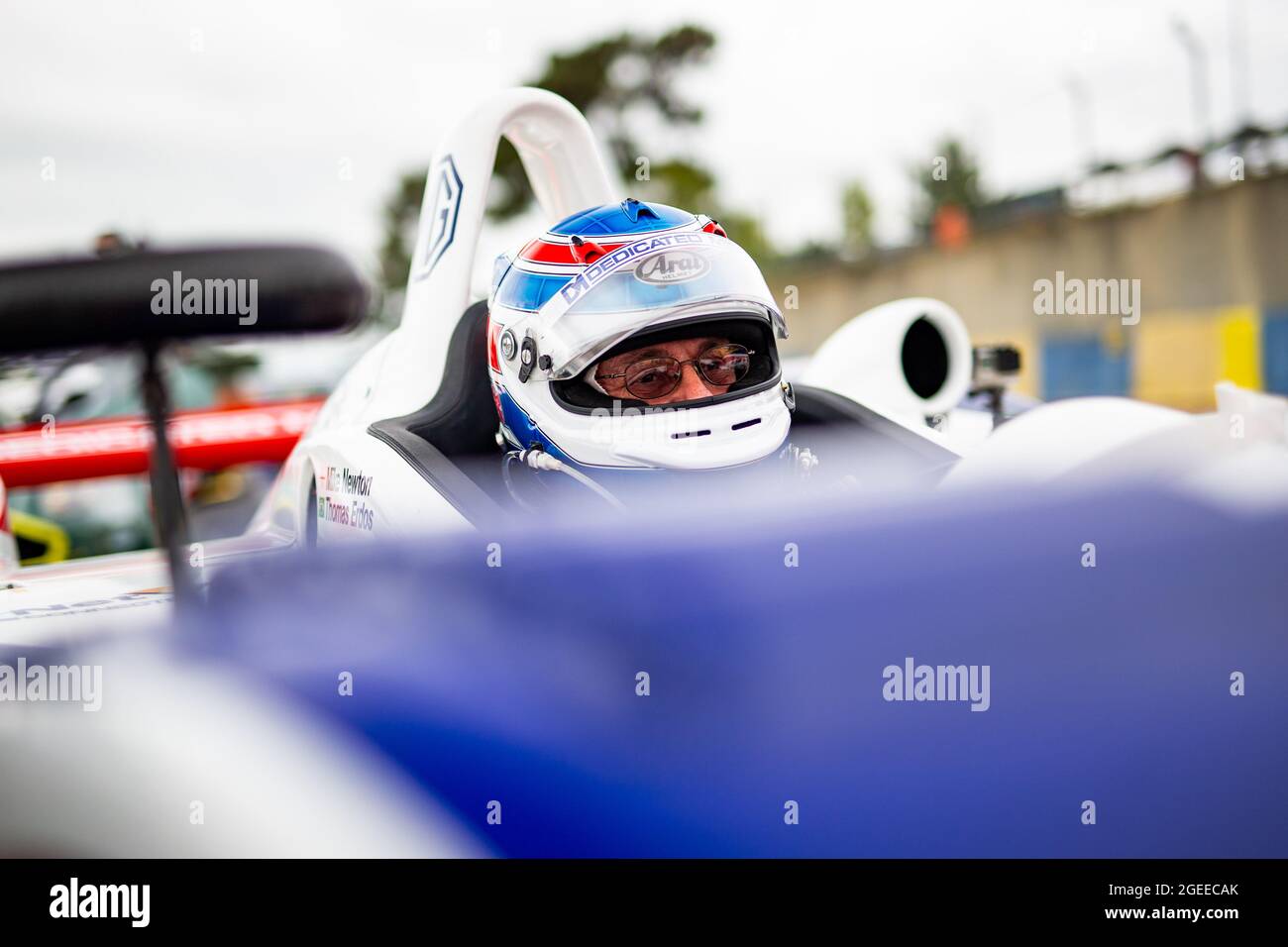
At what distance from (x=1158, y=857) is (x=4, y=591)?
6.22ft

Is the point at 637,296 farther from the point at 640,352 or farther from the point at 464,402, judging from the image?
the point at 464,402

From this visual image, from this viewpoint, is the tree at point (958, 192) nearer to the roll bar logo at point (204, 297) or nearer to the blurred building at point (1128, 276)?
the blurred building at point (1128, 276)

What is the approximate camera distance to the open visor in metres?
1.86

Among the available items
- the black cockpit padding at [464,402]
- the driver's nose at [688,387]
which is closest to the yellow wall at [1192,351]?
the black cockpit padding at [464,402]

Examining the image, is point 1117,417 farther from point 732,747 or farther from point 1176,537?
point 732,747

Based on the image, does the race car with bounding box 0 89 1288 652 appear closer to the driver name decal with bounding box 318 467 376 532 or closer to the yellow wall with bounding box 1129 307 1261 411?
the driver name decal with bounding box 318 467 376 532

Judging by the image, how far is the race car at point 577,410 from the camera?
113 cm

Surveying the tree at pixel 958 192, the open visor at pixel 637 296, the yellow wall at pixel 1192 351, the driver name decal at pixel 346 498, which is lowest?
the driver name decal at pixel 346 498

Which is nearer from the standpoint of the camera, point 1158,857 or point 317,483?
point 1158,857

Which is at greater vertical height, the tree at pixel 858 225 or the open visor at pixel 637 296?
the tree at pixel 858 225

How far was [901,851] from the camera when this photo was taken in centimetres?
104

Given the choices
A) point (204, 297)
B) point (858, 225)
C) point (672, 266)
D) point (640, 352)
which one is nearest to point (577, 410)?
point (640, 352)

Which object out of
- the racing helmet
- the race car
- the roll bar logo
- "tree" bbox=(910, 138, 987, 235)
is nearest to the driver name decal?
the race car

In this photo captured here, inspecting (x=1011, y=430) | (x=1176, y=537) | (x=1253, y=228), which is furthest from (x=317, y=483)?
(x=1253, y=228)
